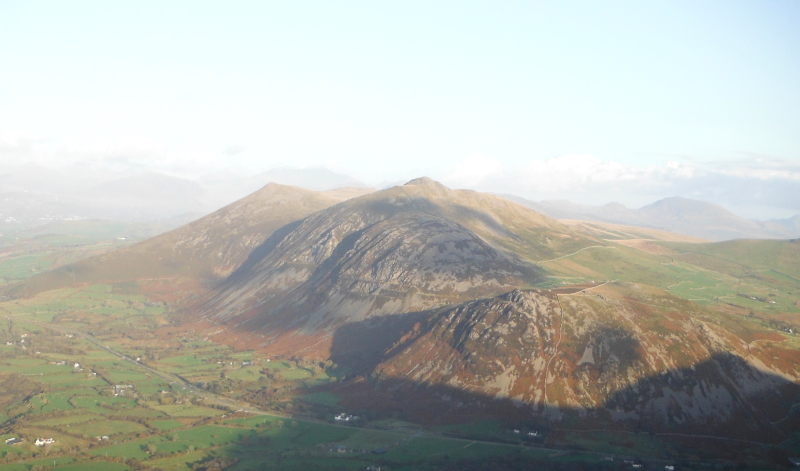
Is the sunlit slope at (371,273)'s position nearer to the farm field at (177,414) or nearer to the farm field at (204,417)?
the farm field at (204,417)

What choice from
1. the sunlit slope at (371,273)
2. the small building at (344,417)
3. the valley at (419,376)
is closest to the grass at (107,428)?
the valley at (419,376)

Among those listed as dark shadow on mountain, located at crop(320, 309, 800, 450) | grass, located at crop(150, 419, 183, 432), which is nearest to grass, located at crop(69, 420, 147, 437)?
grass, located at crop(150, 419, 183, 432)

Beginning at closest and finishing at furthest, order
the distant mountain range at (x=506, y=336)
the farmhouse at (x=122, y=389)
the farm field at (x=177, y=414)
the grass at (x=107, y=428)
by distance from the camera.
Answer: the farm field at (x=177, y=414) → the grass at (x=107, y=428) → the distant mountain range at (x=506, y=336) → the farmhouse at (x=122, y=389)

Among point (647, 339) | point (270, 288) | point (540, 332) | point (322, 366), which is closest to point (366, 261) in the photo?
point (270, 288)

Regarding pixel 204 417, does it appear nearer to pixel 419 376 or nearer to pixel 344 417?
pixel 344 417

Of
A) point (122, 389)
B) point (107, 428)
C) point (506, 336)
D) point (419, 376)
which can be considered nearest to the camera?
point (107, 428)

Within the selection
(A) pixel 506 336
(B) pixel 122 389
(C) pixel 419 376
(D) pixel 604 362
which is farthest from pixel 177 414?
(D) pixel 604 362

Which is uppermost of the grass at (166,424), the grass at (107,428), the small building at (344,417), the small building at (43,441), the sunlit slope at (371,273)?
the sunlit slope at (371,273)

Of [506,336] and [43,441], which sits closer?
[43,441]
